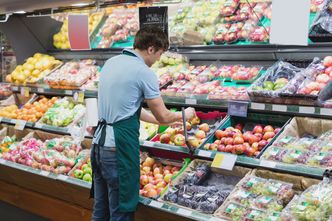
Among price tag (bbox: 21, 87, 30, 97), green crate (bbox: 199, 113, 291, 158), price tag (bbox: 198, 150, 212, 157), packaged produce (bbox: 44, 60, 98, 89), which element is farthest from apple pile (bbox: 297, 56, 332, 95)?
price tag (bbox: 21, 87, 30, 97)

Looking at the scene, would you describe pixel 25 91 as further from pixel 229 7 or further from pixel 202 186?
pixel 202 186

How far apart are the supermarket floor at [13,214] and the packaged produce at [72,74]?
1.42m

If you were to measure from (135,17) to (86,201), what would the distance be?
7.32 feet

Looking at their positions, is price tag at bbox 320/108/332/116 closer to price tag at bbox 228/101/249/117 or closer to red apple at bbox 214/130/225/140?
price tag at bbox 228/101/249/117

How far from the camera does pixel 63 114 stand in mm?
5027

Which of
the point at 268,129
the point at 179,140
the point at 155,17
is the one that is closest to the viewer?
the point at 268,129

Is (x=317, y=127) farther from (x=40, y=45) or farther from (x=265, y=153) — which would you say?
(x=40, y=45)

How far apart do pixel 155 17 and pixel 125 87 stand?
4.74 feet

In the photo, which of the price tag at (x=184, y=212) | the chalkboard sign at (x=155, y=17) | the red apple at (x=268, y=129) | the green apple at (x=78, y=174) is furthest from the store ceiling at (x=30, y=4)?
the price tag at (x=184, y=212)

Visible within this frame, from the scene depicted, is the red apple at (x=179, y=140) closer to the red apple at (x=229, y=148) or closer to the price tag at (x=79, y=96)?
the red apple at (x=229, y=148)

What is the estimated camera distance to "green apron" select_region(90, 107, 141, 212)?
316 centimetres

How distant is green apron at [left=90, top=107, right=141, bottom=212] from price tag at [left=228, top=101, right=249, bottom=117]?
31.3 inches

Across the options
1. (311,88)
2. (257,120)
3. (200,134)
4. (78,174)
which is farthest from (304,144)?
(78,174)

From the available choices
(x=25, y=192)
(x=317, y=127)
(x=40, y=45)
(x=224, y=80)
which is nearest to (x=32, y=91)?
(x=40, y=45)
